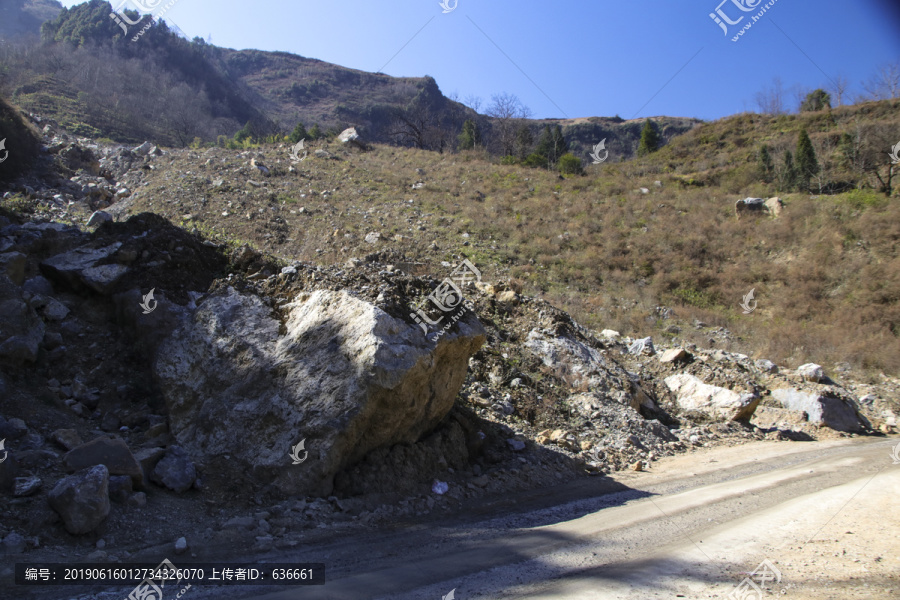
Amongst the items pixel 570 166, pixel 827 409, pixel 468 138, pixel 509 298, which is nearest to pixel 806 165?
pixel 570 166

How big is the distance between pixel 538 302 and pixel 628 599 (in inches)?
267

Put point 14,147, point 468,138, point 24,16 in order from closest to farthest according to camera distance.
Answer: point 14,147
point 468,138
point 24,16

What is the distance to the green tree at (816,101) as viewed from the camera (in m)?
34.9

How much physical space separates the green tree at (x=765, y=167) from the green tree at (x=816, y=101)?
14136mm

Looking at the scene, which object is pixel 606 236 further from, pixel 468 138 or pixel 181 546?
pixel 468 138

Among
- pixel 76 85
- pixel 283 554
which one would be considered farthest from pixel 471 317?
pixel 76 85

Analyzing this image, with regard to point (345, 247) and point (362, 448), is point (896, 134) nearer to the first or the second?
point (345, 247)

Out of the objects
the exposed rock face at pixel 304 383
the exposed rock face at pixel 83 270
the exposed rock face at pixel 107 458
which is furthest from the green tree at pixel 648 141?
the exposed rock face at pixel 107 458

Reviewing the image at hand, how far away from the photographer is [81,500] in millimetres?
3254

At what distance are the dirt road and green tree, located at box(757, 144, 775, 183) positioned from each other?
76.8ft

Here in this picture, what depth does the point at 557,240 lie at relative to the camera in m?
17.5

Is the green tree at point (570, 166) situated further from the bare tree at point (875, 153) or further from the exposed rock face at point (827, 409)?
the exposed rock face at point (827, 409)

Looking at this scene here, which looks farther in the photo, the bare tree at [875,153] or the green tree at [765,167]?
the green tree at [765,167]

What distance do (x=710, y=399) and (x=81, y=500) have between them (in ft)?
29.1
